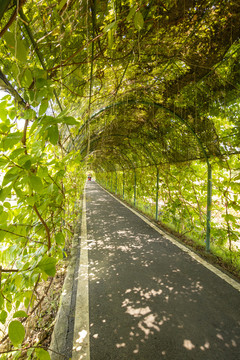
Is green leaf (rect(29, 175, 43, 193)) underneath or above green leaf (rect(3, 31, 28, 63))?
underneath

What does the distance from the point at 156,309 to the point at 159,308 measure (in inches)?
2.1

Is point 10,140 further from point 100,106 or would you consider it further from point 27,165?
point 100,106

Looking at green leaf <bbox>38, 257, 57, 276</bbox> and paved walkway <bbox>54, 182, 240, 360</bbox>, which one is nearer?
green leaf <bbox>38, 257, 57, 276</bbox>

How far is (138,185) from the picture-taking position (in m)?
10.5

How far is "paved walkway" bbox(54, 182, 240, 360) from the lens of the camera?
2035 mm

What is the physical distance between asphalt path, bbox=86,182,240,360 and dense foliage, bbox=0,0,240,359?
89cm

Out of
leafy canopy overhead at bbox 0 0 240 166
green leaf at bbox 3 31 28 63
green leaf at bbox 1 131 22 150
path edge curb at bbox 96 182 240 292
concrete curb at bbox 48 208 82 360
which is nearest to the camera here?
green leaf at bbox 1 131 22 150

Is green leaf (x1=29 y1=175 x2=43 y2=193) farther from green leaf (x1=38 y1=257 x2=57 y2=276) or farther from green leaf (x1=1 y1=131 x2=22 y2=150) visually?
green leaf (x1=38 y1=257 x2=57 y2=276)

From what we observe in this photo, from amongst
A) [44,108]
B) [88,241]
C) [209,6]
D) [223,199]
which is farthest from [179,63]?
[88,241]

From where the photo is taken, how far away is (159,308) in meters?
2.64

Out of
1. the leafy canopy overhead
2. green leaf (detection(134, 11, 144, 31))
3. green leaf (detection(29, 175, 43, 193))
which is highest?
the leafy canopy overhead

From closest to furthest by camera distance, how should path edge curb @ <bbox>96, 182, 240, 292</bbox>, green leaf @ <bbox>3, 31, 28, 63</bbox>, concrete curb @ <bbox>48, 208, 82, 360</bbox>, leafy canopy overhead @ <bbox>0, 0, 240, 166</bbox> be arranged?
green leaf @ <bbox>3, 31, 28, 63</bbox> → leafy canopy overhead @ <bbox>0, 0, 240, 166</bbox> → concrete curb @ <bbox>48, 208, 82, 360</bbox> → path edge curb @ <bbox>96, 182, 240, 292</bbox>

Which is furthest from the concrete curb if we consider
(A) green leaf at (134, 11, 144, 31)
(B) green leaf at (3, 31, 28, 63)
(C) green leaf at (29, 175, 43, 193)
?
(A) green leaf at (134, 11, 144, 31)

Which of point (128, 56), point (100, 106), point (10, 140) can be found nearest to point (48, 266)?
point (10, 140)
